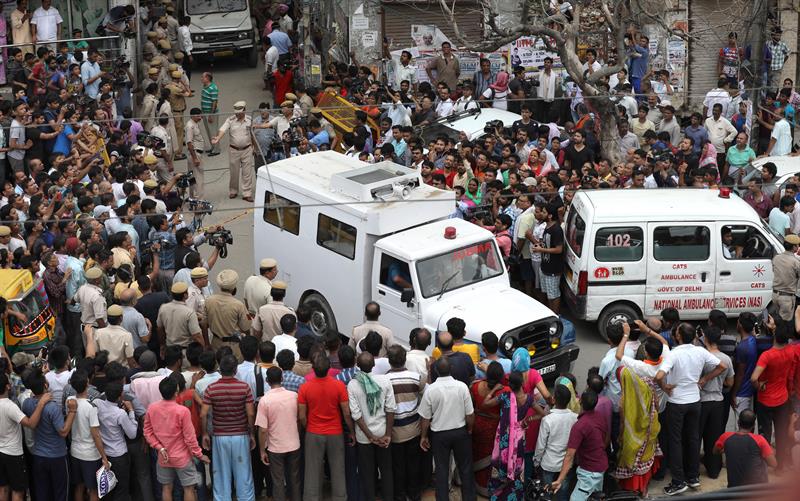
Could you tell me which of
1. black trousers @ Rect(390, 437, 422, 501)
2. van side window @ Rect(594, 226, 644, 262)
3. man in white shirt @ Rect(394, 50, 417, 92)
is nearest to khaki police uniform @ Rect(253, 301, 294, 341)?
black trousers @ Rect(390, 437, 422, 501)

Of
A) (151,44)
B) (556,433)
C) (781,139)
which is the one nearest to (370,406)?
(556,433)

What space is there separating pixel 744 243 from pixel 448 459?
225 inches

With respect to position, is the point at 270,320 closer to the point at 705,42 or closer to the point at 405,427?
the point at 405,427

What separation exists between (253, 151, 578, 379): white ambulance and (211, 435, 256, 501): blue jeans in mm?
3198

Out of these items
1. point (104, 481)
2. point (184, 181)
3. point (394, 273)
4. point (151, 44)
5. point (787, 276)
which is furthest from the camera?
point (151, 44)

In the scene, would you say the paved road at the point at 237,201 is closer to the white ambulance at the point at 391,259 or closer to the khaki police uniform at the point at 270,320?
the white ambulance at the point at 391,259

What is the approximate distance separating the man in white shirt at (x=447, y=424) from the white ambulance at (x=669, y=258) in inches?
166

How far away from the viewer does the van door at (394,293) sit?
13.2 meters

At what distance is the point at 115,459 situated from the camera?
10.3 metres

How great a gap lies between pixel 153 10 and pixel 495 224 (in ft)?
45.6

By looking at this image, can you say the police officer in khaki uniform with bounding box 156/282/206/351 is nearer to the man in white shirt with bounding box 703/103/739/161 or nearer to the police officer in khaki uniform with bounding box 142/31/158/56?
the man in white shirt with bounding box 703/103/739/161

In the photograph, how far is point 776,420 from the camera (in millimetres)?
11484

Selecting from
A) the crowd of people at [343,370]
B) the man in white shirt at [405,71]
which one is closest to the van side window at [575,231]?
the crowd of people at [343,370]

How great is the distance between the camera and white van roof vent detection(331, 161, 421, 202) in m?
13.8
